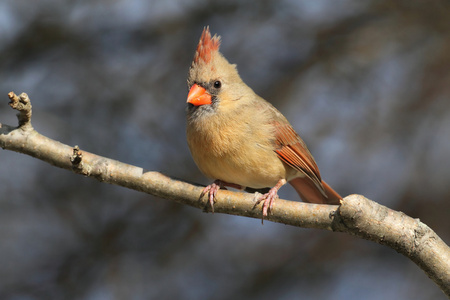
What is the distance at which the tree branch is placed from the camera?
8.69 ft

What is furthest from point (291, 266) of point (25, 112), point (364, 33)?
point (25, 112)

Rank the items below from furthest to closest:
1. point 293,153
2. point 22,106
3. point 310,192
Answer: point 310,192
point 293,153
point 22,106

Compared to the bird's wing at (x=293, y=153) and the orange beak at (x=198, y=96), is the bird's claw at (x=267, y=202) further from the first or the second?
the orange beak at (x=198, y=96)

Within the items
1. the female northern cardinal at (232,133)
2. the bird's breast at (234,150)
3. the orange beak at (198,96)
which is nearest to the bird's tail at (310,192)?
the female northern cardinal at (232,133)

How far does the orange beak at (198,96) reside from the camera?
143 inches

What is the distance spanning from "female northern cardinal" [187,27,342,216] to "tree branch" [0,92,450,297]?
1.31 feet

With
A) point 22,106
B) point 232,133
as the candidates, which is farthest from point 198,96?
point 22,106

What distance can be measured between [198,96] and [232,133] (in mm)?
350

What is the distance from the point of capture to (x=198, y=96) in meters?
3.66

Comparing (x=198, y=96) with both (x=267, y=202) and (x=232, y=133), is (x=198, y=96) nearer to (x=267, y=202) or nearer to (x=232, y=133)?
(x=232, y=133)

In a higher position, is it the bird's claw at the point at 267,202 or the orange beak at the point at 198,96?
the orange beak at the point at 198,96

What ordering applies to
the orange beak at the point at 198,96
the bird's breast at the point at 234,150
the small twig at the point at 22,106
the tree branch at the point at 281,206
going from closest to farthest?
1. the tree branch at the point at 281,206
2. the small twig at the point at 22,106
3. the bird's breast at the point at 234,150
4. the orange beak at the point at 198,96

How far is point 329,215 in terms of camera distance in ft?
9.08

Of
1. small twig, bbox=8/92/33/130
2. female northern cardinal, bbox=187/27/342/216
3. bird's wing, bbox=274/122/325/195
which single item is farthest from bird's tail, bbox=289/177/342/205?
small twig, bbox=8/92/33/130
